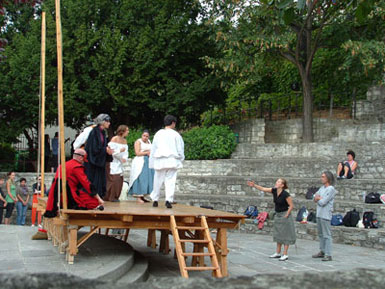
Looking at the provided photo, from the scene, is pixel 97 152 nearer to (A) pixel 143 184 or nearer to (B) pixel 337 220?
(A) pixel 143 184

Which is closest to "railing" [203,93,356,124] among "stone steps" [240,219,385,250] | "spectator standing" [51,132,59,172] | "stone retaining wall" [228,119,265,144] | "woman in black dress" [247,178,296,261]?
"stone retaining wall" [228,119,265,144]

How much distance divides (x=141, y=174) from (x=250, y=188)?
841cm

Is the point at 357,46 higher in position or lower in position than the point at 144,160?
higher

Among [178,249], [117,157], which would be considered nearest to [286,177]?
[117,157]

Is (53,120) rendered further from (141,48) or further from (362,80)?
(362,80)

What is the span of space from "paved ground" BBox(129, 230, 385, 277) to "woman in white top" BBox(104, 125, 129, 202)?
146 centimetres

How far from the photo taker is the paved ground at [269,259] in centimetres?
913

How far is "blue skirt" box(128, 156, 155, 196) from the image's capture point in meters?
11.0

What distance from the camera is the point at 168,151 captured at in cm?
915

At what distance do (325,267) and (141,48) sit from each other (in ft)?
51.8

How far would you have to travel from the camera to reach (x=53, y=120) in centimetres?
2458

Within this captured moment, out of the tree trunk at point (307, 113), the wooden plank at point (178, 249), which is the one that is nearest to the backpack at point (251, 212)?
the tree trunk at point (307, 113)

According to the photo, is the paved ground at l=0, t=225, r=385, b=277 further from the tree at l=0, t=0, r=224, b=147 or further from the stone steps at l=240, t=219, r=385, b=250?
the tree at l=0, t=0, r=224, b=147

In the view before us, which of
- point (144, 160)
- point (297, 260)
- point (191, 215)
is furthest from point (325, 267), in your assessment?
point (144, 160)
